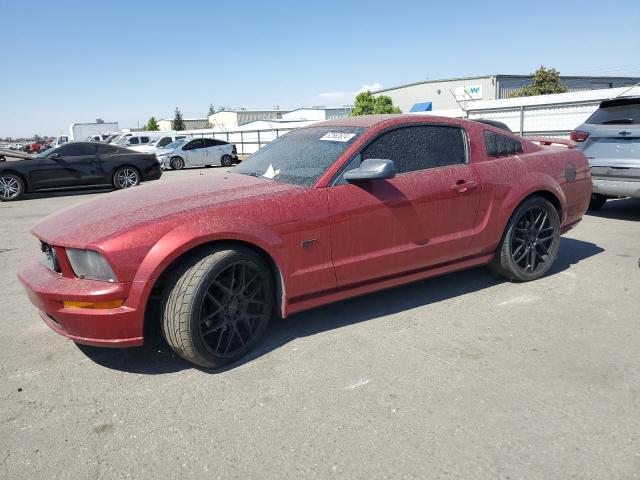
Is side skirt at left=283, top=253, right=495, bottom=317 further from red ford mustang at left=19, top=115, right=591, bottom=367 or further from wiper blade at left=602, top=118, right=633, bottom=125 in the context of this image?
wiper blade at left=602, top=118, right=633, bottom=125

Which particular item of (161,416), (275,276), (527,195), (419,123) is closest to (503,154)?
(527,195)

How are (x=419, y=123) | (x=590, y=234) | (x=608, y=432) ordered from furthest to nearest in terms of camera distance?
(x=590, y=234) → (x=419, y=123) → (x=608, y=432)

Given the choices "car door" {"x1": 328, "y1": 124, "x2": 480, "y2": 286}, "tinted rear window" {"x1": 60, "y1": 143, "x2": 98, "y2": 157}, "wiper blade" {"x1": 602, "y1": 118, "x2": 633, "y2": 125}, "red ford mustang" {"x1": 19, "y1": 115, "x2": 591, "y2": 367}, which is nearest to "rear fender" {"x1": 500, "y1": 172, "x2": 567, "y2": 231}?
"red ford mustang" {"x1": 19, "y1": 115, "x2": 591, "y2": 367}

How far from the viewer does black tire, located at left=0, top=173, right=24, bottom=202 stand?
1212 centimetres

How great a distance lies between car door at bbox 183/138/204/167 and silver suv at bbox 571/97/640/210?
17.0m

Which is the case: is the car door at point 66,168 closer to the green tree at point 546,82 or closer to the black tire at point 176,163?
the black tire at point 176,163

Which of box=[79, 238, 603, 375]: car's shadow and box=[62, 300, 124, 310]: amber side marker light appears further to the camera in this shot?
box=[79, 238, 603, 375]: car's shadow

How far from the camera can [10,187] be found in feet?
40.1

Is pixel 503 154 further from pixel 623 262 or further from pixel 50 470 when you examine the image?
pixel 50 470

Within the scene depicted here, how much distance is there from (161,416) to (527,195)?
3.38 m

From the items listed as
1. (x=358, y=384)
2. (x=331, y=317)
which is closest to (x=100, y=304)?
(x=358, y=384)

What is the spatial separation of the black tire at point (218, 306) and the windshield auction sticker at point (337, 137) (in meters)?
1.17

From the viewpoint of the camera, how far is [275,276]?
3.38 meters

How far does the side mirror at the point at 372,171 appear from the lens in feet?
11.2
